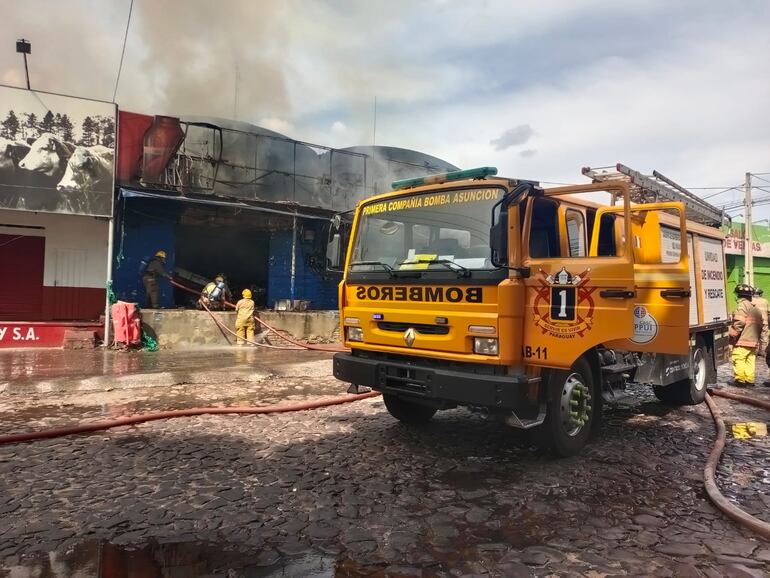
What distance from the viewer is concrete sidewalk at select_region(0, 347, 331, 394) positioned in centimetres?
756

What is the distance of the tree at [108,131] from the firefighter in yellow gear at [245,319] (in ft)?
13.4

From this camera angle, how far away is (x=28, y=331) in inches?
423

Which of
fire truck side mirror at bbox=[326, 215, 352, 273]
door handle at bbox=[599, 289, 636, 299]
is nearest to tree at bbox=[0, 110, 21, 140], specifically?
fire truck side mirror at bbox=[326, 215, 352, 273]

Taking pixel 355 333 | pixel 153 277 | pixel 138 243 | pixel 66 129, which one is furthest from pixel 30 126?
pixel 355 333

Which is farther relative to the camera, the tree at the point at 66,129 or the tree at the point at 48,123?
the tree at the point at 66,129

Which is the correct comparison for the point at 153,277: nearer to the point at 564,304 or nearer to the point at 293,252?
the point at 293,252

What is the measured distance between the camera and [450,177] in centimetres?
455

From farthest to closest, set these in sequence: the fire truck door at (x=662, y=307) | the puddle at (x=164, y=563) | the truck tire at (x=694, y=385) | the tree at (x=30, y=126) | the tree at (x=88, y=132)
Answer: the tree at (x=88, y=132) → the tree at (x=30, y=126) → the truck tire at (x=694, y=385) → the fire truck door at (x=662, y=307) → the puddle at (x=164, y=563)

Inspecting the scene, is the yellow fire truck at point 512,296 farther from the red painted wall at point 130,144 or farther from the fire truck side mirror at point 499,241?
the red painted wall at point 130,144

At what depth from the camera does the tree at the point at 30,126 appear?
401 inches

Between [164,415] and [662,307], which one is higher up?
[662,307]

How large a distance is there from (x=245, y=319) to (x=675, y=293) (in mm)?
9372

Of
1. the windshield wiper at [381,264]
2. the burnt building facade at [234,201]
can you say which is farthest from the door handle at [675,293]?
the burnt building facade at [234,201]

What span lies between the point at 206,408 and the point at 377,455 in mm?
2502
